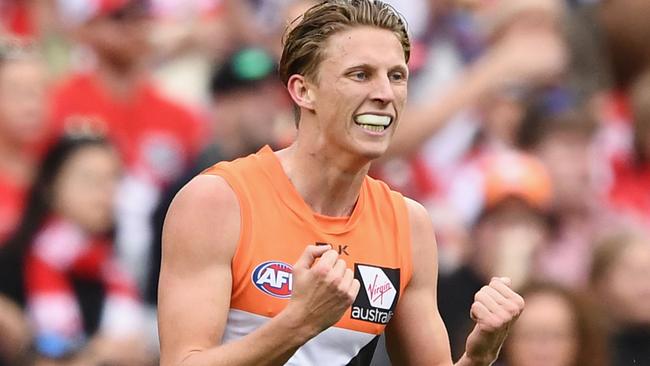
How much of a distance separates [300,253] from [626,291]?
3574mm

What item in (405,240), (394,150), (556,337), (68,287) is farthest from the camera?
(394,150)

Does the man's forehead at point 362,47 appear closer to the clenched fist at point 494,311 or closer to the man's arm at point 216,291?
the man's arm at point 216,291

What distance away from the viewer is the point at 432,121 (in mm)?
8562

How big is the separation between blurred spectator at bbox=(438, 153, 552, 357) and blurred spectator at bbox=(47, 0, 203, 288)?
67.7 inches

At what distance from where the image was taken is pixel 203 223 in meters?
4.54

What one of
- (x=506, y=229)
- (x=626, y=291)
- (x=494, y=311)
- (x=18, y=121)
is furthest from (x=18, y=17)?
(x=494, y=311)

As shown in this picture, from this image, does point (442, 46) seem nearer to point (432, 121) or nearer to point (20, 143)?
point (432, 121)

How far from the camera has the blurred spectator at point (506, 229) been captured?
8156mm

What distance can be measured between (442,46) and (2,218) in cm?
300

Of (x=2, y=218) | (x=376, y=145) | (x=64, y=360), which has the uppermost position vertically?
(x=376, y=145)

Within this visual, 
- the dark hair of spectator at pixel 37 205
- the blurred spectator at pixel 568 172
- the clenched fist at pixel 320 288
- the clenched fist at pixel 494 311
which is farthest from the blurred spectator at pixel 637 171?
the clenched fist at pixel 320 288

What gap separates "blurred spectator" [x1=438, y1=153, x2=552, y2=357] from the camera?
8.16 meters

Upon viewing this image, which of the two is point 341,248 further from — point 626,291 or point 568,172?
point 568,172

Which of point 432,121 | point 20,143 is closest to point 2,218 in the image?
point 20,143
